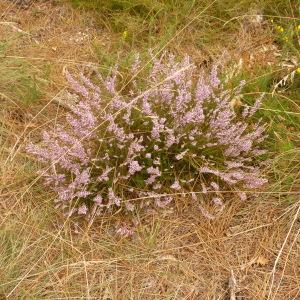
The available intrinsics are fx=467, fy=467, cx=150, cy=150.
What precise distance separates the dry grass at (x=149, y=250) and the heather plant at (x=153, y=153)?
0.12 m

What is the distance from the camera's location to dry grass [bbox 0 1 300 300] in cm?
228

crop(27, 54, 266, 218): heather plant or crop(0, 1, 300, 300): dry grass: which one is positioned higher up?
crop(27, 54, 266, 218): heather plant

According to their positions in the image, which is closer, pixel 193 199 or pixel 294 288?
pixel 294 288

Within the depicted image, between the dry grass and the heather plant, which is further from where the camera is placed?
the heather plant

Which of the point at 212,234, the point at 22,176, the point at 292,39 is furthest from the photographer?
the point at 292,39

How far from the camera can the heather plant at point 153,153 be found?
7.84 feet

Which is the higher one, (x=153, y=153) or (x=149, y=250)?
(x=153, y=153)

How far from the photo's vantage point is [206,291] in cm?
229

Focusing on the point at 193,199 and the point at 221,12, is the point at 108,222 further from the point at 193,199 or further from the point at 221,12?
the point at 221,12

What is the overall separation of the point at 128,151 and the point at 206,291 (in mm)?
797

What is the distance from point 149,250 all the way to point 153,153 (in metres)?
0.50

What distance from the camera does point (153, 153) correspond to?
8.13 feet

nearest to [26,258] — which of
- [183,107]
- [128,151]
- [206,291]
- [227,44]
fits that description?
[128,151]

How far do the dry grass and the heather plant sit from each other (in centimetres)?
12
